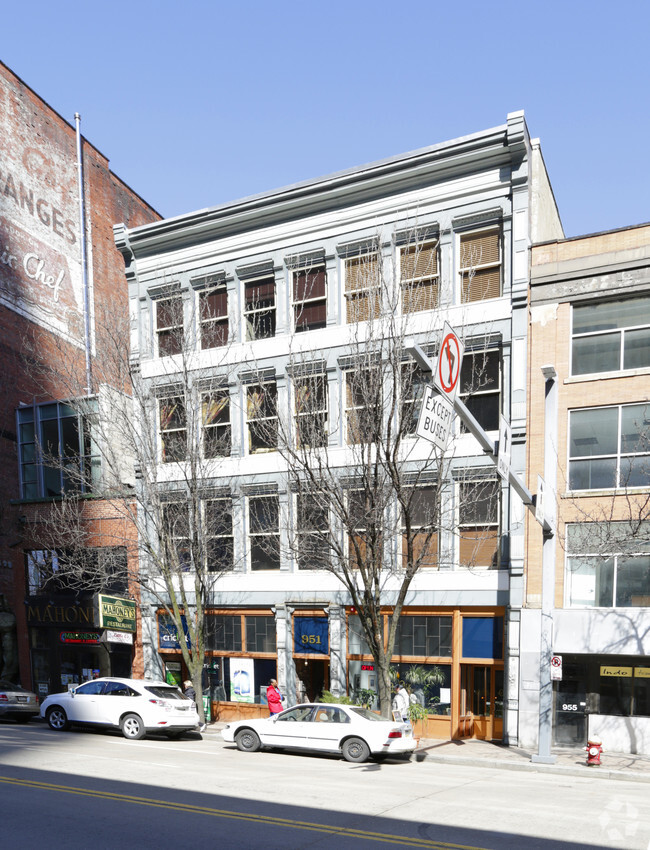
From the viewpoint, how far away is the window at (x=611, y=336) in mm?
18859

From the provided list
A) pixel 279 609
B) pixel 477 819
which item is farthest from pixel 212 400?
pixel 477 819

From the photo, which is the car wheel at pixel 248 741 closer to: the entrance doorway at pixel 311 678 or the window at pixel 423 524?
the entrance doorway at pixel 311 678

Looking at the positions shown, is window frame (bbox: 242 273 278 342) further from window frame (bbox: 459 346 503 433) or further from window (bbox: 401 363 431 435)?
window frame (bbox: 459 346 503 433)

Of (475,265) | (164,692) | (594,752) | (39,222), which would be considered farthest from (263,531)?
(39,222)

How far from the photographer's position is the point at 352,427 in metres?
19.1

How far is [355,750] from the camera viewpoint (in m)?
15.2

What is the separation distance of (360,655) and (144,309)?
42.7 ft

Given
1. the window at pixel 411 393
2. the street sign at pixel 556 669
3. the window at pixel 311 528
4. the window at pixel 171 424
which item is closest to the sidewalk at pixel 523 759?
the street sign at pixel 556 669

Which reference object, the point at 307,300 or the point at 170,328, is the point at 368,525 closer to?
the point at 307,300

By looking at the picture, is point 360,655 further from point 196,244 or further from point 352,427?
point 196,244

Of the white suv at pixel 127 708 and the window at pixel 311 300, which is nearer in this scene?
the white suv at pixel 127 708

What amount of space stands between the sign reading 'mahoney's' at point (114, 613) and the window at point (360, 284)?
10.9 metres

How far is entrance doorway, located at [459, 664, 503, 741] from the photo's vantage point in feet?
63.1

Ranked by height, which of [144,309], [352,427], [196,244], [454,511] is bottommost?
[454,511]
